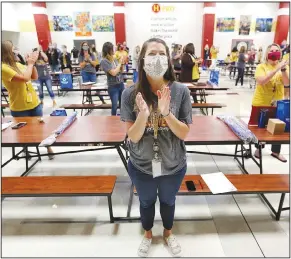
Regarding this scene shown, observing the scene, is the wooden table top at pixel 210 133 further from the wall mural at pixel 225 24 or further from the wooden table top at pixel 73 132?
the wall mural at pixel 225 24

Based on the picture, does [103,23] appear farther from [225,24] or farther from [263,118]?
[263,118]

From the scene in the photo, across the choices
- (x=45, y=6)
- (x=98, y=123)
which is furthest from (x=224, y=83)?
(x=45, y=6)

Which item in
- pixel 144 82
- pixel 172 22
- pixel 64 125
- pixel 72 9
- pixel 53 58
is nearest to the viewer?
pixel 144 82

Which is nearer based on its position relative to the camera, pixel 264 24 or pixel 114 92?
pixel 114 92

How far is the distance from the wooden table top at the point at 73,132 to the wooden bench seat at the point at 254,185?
2.21 ft

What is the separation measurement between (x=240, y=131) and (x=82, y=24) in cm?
1260

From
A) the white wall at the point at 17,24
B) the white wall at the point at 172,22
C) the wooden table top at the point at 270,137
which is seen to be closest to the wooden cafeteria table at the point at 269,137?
the wooden table top at the point at 270,137

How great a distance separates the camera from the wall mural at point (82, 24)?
486 inches

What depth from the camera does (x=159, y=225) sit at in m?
2.08

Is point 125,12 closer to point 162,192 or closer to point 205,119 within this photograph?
point 205,119

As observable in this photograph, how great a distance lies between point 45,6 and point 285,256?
14069 millimetres

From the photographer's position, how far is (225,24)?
12.9m

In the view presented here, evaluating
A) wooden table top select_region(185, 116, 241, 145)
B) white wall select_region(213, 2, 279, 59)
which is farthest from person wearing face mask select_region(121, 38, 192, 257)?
white wall select_region(213, 2, 279, 59)

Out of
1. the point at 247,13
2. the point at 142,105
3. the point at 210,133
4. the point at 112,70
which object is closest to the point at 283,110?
the point at 210,133
